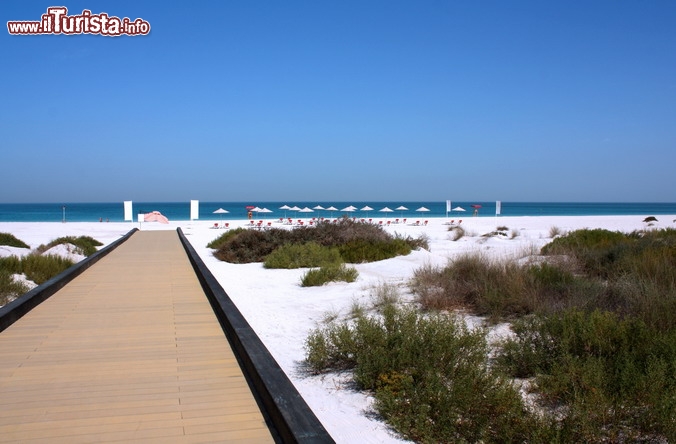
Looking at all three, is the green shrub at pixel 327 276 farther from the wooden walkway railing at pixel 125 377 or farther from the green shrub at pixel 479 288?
the wooden walkway railing at pixel 125 377

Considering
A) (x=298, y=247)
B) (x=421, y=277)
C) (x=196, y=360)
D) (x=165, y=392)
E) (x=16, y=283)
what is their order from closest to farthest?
(x=165, y=392) < (x=196, y=360) < (x=421, y=277) < (x=16, y=283) < (x=298, y=247)

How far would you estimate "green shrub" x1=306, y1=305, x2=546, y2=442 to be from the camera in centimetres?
393

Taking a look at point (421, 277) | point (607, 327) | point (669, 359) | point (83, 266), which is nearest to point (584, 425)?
point (669, 359)

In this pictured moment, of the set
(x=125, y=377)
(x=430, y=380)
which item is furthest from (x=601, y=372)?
(x=125, y=377)

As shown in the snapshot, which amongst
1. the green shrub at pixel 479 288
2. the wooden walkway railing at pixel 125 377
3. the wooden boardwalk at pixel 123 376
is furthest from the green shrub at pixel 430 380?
the green shrub at pixel 479 288

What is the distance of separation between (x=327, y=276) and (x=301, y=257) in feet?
11.5

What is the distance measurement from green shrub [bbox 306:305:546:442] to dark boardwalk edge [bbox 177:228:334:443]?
0.66 metres

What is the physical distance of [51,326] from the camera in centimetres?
729

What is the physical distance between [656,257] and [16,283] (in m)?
10.7

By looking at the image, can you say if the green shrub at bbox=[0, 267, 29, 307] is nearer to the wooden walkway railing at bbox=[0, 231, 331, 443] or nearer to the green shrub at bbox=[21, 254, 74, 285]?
the wooden walkway railing at bbox=[0, 231, 331, 443]

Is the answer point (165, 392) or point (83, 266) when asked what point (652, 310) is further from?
point (83, 266)

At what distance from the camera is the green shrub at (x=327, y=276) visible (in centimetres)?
1144

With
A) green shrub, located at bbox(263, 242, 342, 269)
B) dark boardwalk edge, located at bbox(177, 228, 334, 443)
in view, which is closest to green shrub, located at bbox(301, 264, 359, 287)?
green shrub, located at bbox(263, 242, 342, 269)

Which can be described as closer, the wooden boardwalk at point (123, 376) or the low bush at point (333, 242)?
the wooden boardwalk at point (123, 376)
